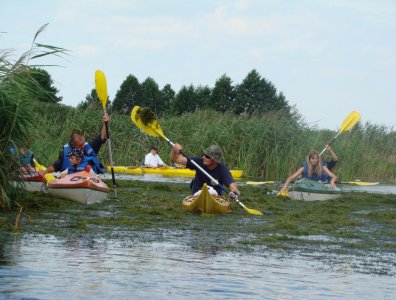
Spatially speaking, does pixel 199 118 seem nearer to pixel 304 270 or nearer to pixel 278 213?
pixel 278 213

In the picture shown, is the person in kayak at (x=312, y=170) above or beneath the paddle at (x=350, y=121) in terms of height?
beneath

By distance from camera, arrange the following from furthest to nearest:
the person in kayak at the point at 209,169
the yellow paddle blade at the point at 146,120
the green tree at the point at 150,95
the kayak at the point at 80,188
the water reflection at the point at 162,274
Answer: the green tree at the point at 150,95 → the yellow paddle blade at the point at 146,120 → the kayak at the point at 80,188 → the person in kayak at the point at 209,169 → the water reflection at the point at 162,274

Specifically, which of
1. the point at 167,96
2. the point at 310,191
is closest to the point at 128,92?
the point at 167,96

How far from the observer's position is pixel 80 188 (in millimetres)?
13570

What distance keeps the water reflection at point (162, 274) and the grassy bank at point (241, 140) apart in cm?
1525

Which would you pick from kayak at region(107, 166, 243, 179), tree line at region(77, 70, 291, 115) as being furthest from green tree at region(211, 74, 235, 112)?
kayak at region(107, 166, 243, 179)

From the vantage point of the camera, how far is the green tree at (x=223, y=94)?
47.2 m

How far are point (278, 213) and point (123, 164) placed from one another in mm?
13159

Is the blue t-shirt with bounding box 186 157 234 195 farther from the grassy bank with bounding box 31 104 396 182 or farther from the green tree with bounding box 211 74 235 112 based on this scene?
the green tree with bounding box 211 74 235 112

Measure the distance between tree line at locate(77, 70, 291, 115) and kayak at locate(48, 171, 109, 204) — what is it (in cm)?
3134

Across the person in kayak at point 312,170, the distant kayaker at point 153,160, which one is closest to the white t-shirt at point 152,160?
the distant kayaker at point 153,160

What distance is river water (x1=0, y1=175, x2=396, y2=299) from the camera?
6398 mm

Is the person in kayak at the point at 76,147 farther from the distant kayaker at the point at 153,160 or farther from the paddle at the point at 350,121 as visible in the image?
the distant kayaker at the point at 153,160

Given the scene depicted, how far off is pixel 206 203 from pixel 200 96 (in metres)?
35.2
